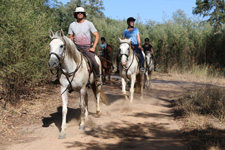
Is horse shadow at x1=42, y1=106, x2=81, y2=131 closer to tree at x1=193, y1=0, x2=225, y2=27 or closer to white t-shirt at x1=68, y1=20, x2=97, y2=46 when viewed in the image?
white t-shirt at x1=68, y1=20, x2=97, y2=46

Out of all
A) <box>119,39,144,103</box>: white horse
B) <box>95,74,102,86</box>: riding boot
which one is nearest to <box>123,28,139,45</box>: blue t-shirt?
<box>119,39,144,103</box>: white horse

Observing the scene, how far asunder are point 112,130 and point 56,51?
98.3 inches

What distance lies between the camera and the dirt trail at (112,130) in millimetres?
5957

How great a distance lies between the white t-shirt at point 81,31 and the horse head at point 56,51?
1.17 meters

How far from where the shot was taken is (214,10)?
22438 mm

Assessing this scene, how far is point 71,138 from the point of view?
6.48 metres

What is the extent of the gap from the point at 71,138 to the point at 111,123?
1.58 m

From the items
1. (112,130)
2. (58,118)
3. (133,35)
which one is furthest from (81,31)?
(133,35)

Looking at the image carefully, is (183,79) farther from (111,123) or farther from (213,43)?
(111,123)

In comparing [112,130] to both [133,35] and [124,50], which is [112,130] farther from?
[133,35]

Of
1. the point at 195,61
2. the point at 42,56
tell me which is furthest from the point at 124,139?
the point at 195,61

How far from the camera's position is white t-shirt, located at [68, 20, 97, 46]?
25.0 ft

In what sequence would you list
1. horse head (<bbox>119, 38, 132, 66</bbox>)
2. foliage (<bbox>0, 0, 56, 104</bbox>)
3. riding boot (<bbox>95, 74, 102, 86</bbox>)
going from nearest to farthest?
1. riding boot (<bbox>95, 74, 102, 86</bbox>)
2. foliage (<bbox>0, 0, 56, 104</bbox>)
3. horse head (<bbox>119, 38, 132, 66</bbox>)

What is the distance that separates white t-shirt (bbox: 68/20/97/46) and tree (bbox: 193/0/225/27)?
1656 centimetres
